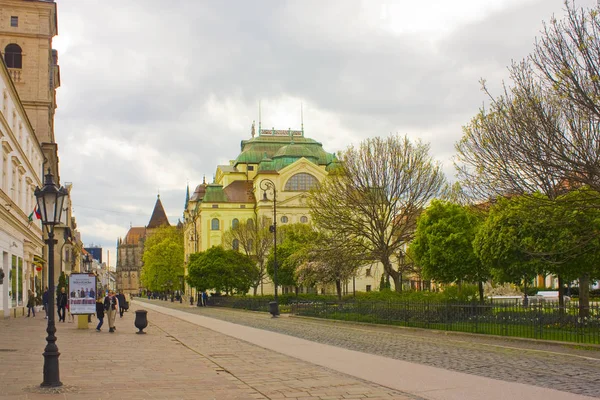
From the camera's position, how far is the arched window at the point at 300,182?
99.7 meters

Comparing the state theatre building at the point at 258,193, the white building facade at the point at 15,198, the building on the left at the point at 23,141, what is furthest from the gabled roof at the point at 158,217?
the white building facade at the point at 15,198

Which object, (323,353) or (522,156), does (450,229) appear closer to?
(522,156)

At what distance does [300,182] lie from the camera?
100m

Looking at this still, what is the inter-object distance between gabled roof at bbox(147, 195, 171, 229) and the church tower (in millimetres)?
127738

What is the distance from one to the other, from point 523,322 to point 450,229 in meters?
10.9

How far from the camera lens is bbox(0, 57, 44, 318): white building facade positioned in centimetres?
3109

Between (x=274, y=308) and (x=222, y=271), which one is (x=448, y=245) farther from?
(x=222, y=271)

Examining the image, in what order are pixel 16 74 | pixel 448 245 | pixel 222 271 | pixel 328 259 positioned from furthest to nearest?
pixel 222 271
pixel 16 74
pixel 328 259
pixel 448 245

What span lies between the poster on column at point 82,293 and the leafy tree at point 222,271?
1545 inches

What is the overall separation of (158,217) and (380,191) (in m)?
150

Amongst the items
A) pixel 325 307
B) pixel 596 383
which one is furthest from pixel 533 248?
pixel 325 307

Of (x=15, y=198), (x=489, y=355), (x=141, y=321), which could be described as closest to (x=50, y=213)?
(x=489, y=355)

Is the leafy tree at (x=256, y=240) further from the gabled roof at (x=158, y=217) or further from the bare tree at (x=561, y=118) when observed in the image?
the gabled roof at (x=158, y=217)

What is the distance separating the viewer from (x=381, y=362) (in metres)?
14.8
